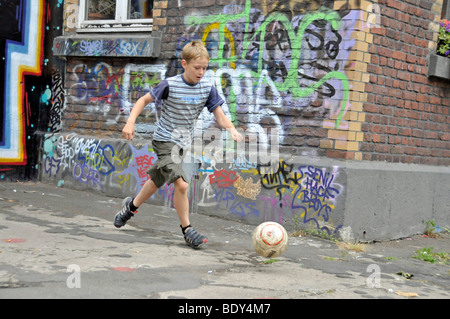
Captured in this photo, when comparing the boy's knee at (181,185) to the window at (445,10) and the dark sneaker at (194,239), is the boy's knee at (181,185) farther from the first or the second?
the window at (445,10)

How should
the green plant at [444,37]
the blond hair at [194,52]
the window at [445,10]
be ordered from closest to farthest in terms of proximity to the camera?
the blond hair at [194,52] → the green plant at [444,37] → the window at [445,10]

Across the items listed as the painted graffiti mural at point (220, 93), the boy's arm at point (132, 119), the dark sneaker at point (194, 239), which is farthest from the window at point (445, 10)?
the dark sneaker at point (194, 239)

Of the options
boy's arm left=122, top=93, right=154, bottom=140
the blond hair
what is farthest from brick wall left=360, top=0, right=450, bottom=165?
boy's arm left=122, top=93, right=154, bottom=140

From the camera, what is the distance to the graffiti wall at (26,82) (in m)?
8.09

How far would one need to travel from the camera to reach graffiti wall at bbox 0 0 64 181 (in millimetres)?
8085

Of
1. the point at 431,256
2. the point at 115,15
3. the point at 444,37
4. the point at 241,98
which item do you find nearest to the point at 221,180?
the point at 241,98

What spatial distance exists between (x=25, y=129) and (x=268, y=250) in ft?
16.2

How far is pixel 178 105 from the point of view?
527 centimetres

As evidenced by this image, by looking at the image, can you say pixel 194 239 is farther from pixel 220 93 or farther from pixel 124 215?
pixel 220 93

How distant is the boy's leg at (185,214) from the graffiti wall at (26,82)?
3.83m

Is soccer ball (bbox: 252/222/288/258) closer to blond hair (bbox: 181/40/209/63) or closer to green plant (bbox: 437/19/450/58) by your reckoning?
blond hair (bbox: 181/40/209/63)

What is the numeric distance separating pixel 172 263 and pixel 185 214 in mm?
766

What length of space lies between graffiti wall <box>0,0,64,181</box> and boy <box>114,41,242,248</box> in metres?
3.49

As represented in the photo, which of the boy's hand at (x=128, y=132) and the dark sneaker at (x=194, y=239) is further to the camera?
the dark sneaker at (x=194, y=239)
